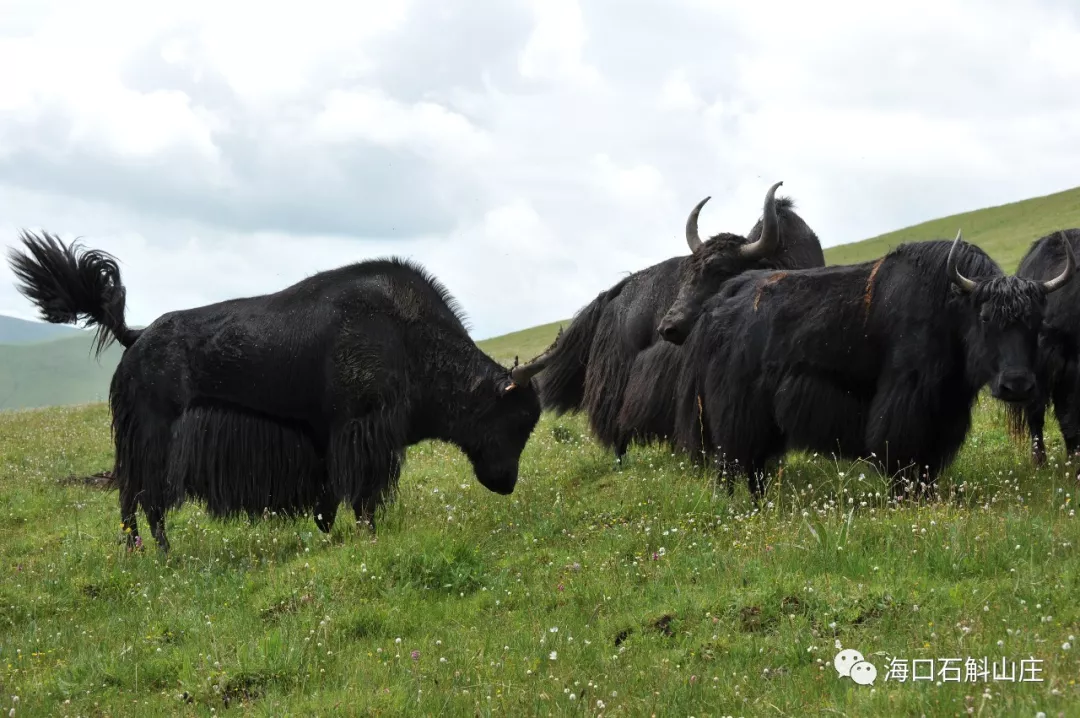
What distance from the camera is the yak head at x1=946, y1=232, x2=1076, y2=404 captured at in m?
7.21

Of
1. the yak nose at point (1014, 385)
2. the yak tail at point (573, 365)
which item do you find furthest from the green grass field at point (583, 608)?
the yak tail at point (573, 365)

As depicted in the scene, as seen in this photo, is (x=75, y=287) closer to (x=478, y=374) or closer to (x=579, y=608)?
(x=478, y=374)

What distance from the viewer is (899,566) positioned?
5.57 metres

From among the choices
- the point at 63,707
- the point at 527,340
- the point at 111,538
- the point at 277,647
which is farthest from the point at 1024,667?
the point at 527,340

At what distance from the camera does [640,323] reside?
36.6 ft

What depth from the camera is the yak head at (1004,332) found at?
721 centimetres

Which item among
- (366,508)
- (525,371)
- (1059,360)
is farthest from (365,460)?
(1059,360)

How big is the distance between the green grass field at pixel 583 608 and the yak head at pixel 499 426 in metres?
0.30

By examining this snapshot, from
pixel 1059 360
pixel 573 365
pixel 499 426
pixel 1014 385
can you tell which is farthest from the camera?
pixel 573 365

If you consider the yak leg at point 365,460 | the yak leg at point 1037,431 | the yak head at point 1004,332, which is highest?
the yak head at point 1004,332

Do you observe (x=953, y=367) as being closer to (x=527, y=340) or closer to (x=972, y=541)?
(x=972, y=541)

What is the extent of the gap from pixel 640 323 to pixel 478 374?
274cm

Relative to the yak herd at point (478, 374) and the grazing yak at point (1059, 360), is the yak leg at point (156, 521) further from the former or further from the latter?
the grazing yak at point (1059, 360)

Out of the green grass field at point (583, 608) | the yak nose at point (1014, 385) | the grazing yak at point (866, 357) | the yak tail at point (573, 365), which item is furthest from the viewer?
the yak tail at point (573, 365)
